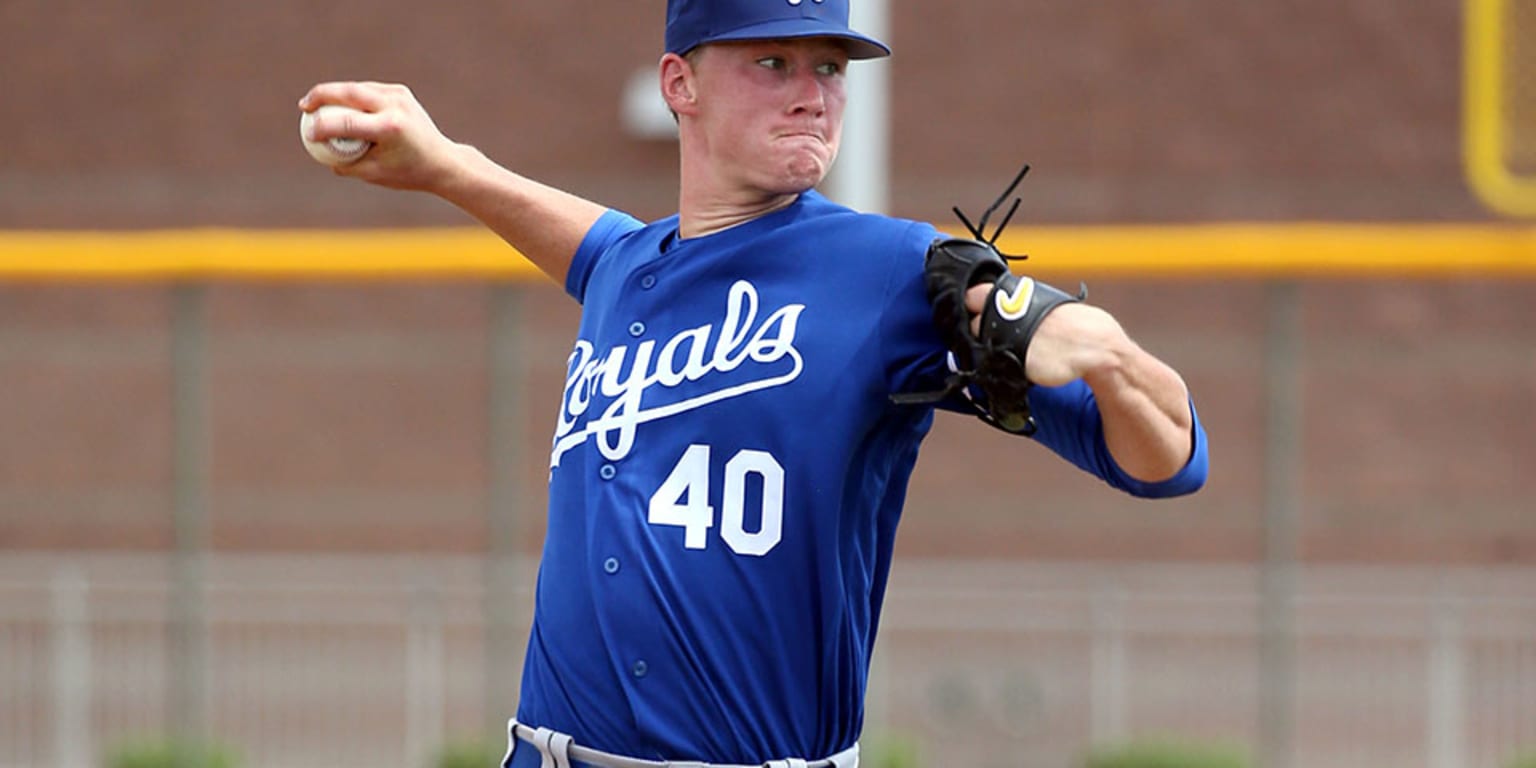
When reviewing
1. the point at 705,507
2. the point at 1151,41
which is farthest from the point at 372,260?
the point at 1151,41

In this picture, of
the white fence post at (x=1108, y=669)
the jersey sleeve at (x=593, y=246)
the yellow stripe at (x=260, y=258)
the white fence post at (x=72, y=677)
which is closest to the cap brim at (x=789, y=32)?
the jersey sleeve at (x=593, y=246)

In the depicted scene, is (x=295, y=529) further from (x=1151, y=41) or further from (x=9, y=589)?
(x=1151, y=41)

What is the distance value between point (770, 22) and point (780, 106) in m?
0.11

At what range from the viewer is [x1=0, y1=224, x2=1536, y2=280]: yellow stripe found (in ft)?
20.6

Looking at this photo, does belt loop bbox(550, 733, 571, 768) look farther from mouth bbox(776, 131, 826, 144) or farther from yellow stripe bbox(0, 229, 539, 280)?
yellow stripe bbox(0, 229, 539, 280)

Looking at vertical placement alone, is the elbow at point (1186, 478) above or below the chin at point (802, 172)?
below

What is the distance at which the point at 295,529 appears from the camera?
1109 centimetres

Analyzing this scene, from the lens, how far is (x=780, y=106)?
8.44ft

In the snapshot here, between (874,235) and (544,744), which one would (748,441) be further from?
(544,744)

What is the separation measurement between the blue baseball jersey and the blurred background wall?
20.5 ft

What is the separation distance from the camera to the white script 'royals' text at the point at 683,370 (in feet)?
8.25

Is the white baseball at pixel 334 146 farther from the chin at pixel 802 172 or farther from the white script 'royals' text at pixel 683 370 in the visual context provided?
the chin at pixel 802 172

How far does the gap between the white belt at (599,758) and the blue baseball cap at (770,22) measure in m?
0.93

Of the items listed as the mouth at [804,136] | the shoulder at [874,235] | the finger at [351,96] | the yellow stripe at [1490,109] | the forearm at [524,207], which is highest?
the yellow stripe at [1490,109]
